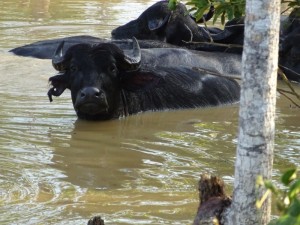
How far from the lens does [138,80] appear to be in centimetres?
896

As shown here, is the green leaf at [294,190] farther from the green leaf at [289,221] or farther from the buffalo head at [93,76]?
the buffalo head at [93,76]

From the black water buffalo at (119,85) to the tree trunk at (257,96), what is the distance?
15.8ft

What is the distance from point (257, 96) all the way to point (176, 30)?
9184 millimetres

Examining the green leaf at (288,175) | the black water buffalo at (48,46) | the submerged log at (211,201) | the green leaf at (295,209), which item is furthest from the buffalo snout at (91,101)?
the green leaf at (295,209)

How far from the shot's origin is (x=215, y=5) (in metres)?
5.90

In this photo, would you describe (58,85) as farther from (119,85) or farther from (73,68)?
(119,85)

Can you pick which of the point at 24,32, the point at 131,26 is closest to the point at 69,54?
the point at 131,26

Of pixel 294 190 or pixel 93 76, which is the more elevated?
pixel 294 190

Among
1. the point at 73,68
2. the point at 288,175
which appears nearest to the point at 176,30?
the point at 73,68

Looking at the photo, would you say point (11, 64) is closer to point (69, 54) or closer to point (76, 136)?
point (69, 54)

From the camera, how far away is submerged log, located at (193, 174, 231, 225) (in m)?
3.84

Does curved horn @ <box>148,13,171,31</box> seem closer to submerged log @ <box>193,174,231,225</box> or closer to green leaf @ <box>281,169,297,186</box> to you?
submerged log @ <box>193,174,231,225</box>

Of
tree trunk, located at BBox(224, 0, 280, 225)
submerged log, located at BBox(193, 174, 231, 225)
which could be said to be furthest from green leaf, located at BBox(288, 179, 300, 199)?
submerged log, located at BBox(193, 174, 231, 225)

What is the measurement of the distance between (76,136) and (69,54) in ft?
3.75
